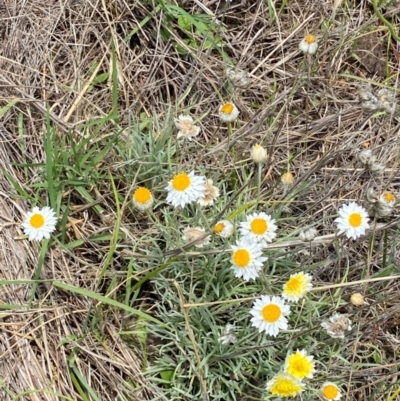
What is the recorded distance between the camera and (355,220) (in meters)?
1.44

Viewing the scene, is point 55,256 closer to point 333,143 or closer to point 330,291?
point 330,291

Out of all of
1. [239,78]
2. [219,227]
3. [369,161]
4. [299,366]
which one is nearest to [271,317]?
[299,366]

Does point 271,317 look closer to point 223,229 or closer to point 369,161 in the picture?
point 223,229

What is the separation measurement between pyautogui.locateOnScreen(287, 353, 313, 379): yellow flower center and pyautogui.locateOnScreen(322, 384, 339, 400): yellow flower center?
6 centimetres

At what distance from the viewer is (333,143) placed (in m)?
2.02

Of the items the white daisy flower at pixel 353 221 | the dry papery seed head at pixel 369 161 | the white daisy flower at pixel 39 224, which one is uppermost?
the dry papery seed head at pixel 369 161

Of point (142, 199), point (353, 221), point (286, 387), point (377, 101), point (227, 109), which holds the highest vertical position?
point (377, 101)

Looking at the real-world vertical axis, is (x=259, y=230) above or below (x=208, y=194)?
below

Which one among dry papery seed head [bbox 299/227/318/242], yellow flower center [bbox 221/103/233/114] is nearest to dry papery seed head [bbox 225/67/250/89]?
yellow flower center [bbox 221/103/233/114]

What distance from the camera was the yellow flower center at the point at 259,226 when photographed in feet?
4.77

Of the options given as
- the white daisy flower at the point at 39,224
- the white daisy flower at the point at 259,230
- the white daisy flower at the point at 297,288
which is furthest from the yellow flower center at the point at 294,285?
the white daisy flower at the point at 39,224

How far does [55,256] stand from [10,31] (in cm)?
80

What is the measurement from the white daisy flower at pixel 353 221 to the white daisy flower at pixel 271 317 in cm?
23

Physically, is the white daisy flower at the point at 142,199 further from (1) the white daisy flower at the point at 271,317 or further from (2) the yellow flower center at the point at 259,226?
(1) the white daisy flower at the point at 271,317
